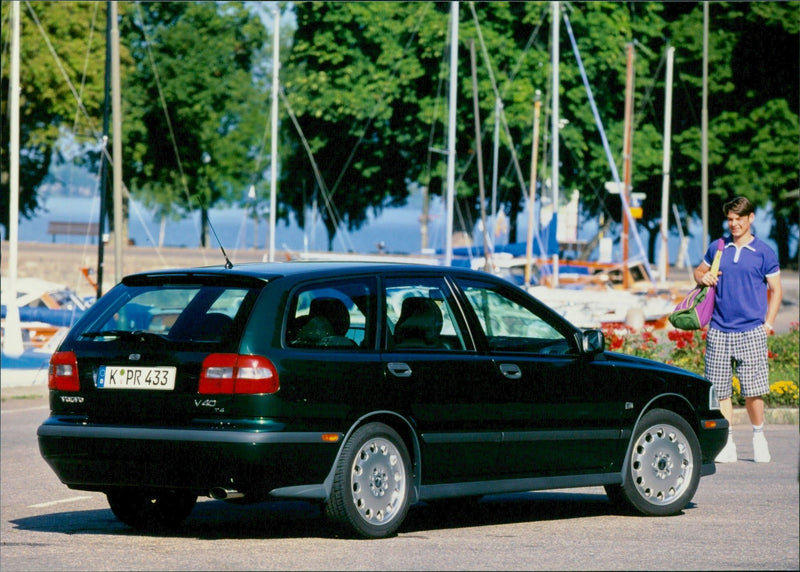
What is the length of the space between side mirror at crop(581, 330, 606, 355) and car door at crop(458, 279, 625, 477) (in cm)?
9

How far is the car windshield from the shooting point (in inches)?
344

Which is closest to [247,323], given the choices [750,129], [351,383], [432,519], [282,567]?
[351,383]

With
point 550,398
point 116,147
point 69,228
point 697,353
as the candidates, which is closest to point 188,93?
point 69,228

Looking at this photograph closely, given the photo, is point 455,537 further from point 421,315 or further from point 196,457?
point 196,457

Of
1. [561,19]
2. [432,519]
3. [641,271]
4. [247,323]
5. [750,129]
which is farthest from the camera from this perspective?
[750,129]

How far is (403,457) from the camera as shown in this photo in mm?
8914

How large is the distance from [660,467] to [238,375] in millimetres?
2944

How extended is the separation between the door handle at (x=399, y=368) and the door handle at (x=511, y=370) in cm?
68

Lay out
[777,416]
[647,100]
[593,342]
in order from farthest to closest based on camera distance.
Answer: [647,100]
[777,416]
[593,342]

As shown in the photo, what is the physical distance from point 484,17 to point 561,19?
2.58m

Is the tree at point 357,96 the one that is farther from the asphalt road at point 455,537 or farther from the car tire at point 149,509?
the car tire at point 149,509

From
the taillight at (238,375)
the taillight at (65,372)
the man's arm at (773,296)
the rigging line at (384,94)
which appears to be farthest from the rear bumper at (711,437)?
the rigging line at (384,94)

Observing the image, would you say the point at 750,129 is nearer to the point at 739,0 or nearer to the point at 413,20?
the point at 739,0

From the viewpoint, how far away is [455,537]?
9.05 metres
